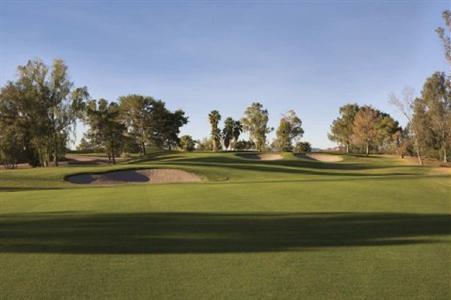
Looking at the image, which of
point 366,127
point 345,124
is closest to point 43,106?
point 366,127

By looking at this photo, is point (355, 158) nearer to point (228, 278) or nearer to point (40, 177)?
point (40, 177)

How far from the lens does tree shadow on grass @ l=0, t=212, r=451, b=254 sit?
26.5 feet

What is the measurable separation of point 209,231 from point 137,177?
24.9m

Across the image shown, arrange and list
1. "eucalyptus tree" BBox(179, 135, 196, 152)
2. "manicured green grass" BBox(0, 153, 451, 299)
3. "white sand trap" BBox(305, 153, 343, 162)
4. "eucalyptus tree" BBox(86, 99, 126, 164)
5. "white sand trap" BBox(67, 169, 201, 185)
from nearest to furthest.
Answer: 1. "manicured green grass" BBox(0, 153, 451, 299)
2. "white sand trap" BBox(67, 169, 201, 185)
3. "eucalyptus tree" BBox(86, 99, 126, 164)
4. "white sand trap" BBox(305, 153, 343, 162)
5. "eucalyptus tree" BBox(179, 135, 196, 152)

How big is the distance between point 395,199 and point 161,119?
70.5 metres

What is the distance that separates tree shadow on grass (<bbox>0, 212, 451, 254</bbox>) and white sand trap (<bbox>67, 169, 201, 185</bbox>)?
1941cm

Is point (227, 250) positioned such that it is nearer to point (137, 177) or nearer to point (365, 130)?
point (137, 177)

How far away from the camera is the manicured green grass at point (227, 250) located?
568cm

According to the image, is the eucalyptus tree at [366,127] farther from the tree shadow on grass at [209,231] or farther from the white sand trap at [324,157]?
the tree shadow on grass at [209,231]

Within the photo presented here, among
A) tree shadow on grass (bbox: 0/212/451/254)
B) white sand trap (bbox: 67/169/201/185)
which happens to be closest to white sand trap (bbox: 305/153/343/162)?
white sand trap (bbox: 67/169/201/185)

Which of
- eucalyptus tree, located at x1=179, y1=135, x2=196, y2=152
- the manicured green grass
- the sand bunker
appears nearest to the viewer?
the manicured green grass

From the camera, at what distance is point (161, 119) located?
272 ft

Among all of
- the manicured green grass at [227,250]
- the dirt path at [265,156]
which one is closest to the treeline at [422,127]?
the dirt path at [265,156]

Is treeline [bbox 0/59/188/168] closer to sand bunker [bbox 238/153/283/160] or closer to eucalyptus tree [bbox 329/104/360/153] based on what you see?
sand bunker [bbox 238/153/283/160]
